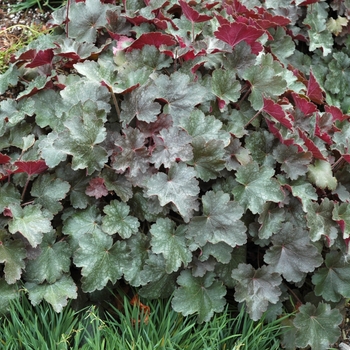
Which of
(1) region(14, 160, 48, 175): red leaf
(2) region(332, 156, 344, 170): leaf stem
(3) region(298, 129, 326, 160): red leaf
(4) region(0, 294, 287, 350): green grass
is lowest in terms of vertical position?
(4) region(0, 294, 287, 350): green grass

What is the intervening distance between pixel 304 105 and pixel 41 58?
4.07 feet

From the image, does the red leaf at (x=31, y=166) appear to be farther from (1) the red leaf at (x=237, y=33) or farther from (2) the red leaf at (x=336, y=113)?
(2) the red leaf at (x=336, y=113)

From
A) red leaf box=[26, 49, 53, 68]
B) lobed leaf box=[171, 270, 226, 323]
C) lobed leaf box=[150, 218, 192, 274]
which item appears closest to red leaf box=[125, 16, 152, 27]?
red leaf box=[26, 49, 53, 68]

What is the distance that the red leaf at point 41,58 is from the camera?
2.52 metres

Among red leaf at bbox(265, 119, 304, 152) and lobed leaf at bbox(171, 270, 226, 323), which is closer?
lobed leaf at bbox(171, 270, 226, 323)

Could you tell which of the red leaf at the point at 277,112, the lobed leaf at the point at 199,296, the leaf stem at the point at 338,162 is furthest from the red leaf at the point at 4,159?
the leaf stem at the point at 338,162

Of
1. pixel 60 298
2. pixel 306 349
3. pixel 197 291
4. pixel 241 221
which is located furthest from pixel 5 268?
pixel 306 349

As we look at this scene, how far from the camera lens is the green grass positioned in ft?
6.75

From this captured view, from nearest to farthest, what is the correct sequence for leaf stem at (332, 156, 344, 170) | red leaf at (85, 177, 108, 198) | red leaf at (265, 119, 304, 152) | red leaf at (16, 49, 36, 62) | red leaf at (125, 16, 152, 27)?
1. red leaf at (85, 177, 108, 198)
2. red leaf at (265, 119, 304, 152)
3. leaf stem at (332, 156, 344, 170)
4. red leaf at (16, 49, 36, 62)
5. red leaf at (125, 16, 152, 27)

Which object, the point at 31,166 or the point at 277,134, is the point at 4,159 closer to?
the point at 31,166

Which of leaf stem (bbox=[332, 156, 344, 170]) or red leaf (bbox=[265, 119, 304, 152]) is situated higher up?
red leaf (bbox=[265, 119, 304, 152])

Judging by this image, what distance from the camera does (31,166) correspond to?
7.12 feet

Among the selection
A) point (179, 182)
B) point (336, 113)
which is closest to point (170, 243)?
point (179, 182)

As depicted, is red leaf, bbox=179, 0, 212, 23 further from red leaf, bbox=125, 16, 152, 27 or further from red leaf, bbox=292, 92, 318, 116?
red leaf, bbox=292, 92, 318, 116
